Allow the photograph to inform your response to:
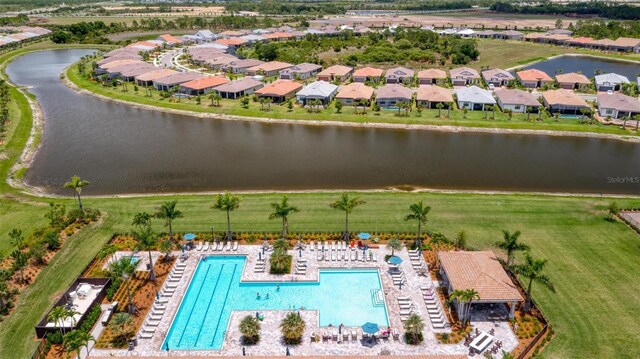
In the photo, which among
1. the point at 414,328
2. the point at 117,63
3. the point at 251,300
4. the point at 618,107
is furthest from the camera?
the point at 117,63

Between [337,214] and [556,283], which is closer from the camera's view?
[556,283]

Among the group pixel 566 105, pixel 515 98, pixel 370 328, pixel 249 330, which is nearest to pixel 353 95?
pixel 515 98

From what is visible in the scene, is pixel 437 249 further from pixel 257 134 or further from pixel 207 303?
pixel 257 134

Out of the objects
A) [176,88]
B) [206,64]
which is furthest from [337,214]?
[206,64]

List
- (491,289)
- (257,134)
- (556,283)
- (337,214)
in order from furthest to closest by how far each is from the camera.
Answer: (257,134), (337,214), (556,283), (491,289)

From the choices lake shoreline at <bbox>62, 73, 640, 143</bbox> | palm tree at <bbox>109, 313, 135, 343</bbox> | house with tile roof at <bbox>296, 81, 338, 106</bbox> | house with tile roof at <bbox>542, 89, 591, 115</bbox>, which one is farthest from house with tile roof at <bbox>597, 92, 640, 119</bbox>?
palm tree at <bbox>109, 313, 135, 343</bbox>

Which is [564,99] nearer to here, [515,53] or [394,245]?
[394,245]

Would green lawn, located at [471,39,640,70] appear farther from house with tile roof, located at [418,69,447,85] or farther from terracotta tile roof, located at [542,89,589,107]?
terracotta tile roof, located at [542,89,589,107]
